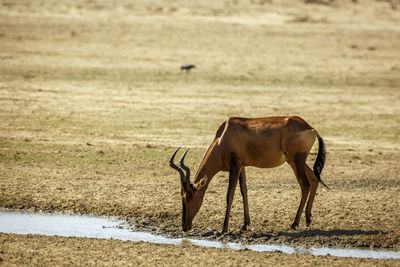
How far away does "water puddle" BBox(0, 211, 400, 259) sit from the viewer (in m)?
10.2

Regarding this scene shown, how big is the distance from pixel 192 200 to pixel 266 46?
2007cm

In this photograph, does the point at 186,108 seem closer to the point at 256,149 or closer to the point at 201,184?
the point at 256,149

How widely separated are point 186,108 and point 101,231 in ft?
34.5

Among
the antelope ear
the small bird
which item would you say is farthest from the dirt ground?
the antelope ear

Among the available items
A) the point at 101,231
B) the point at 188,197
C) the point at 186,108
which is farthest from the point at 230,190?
the point at 186,108

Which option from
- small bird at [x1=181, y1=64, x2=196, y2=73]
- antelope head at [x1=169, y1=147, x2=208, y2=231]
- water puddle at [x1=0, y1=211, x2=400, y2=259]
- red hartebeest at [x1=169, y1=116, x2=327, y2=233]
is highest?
red hartebeest at [x1=169, y1=116, x2=327, y2=233]

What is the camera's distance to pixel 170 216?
11711mm

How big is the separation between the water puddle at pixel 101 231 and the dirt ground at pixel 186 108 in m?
0.26

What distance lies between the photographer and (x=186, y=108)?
69.5 ft

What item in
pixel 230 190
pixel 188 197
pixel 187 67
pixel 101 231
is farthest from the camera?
pixel 187 67

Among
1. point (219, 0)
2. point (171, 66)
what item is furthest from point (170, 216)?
point (219, 0)

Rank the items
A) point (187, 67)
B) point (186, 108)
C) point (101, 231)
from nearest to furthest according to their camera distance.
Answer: point (101, 231), point (186, 108), point (187, 67)

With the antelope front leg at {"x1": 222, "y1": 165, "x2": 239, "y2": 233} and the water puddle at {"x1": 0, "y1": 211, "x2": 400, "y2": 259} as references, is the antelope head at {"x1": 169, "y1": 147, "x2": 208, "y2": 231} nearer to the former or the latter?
the water puddle at {"x1": 0, "y1": 211, "x2": 400, "y2": 259}

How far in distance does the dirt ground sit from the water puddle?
0.26 meters
